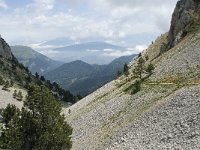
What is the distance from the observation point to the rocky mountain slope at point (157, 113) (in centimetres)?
5656

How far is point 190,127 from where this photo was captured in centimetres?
5506

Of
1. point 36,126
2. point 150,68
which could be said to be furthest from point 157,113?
point 150,68

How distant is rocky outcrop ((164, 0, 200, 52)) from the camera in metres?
117

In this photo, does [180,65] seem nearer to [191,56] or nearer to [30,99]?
[191,56]

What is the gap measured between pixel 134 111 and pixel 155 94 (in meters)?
5.75

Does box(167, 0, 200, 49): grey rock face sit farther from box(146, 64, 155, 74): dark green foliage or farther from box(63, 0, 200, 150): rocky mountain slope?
box(146, 64, 155, 74): dark green foliage

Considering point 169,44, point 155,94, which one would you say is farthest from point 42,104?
point 169,44

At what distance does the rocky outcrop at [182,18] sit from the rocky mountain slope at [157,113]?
4874mm

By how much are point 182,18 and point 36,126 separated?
243ft

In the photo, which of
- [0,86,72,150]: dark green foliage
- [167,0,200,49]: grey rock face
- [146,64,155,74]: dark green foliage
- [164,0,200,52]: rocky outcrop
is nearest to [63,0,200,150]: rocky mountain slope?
[146,64,155,74]: dark green foliage

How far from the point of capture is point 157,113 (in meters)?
66.1

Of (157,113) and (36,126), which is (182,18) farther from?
(36,126)

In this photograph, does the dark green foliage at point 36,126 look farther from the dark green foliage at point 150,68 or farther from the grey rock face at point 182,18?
the grey rock face at point 182,18

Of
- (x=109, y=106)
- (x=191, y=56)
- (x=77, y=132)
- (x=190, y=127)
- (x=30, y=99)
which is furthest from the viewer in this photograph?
(x=191, y=56)
